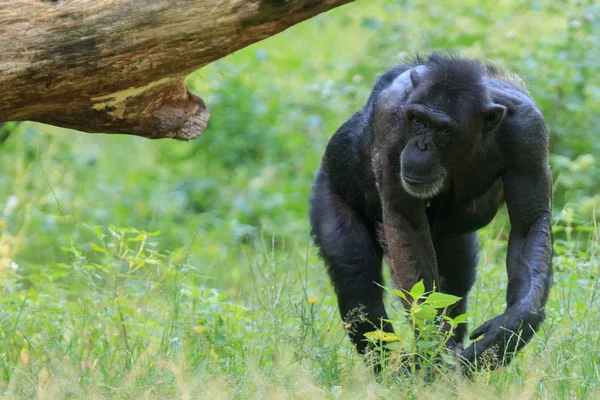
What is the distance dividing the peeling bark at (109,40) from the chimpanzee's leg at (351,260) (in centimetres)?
154

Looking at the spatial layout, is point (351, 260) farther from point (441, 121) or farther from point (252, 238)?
point (252, 238)

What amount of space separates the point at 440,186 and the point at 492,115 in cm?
43

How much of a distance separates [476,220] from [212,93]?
492 centimetres

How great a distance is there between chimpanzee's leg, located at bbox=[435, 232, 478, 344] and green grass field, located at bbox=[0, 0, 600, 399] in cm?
9

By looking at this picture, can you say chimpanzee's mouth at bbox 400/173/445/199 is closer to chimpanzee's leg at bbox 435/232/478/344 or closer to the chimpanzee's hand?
the chimpanzee's hand

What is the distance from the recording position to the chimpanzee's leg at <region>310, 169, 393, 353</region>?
493cm

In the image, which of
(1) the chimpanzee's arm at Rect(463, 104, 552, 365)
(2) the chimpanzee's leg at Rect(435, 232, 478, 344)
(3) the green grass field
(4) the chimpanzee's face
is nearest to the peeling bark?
(4) the chimpanzee's face

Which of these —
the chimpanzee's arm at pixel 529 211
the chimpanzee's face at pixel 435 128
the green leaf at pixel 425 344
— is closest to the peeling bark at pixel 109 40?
the chimpanzee's face at pixel 435 128

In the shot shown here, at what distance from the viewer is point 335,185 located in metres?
5.25

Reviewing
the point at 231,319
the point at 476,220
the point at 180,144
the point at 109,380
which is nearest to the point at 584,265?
the point at 476,220

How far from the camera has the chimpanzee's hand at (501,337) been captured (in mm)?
4055

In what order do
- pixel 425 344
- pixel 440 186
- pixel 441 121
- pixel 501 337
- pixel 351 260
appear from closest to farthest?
pixel 425 344
pixel 501 337
pixel 441 121
pixel 440 186
pixel 351 260

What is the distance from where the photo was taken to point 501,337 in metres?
4.09

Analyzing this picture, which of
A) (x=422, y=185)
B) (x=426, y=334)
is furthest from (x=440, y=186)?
(x=426, y=334)
